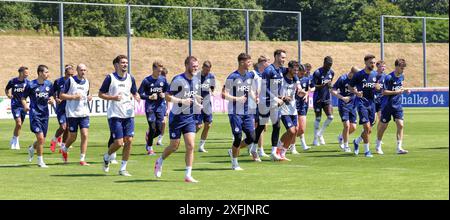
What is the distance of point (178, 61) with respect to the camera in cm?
7156

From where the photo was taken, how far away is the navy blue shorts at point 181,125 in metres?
15.8

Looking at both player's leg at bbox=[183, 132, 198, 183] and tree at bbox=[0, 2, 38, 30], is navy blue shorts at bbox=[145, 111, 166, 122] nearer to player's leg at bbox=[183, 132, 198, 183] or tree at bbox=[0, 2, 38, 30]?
player's leg at bbox=[183, 132, 198, 183]

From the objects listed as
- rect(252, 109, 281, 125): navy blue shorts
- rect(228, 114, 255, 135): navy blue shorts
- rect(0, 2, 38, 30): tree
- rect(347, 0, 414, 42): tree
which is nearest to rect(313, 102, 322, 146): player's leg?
rect(252, 109, 281, 125): navy blue shorts

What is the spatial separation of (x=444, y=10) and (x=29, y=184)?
89.2 metres

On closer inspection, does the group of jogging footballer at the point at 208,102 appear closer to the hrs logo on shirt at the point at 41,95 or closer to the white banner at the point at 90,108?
the hrs logo on shirt at the point at 41,95

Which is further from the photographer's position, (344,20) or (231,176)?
(344,20)

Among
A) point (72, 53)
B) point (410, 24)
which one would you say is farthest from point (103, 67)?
point (410, 24)

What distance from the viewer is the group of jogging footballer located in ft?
52.5

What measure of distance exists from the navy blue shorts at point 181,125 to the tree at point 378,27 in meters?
63.7

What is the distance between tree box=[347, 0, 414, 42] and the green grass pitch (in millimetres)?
55918

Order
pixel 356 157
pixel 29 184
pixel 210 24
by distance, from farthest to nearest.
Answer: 1. pixel 210 24
2. pixel 356 157
3. pixel 29 184

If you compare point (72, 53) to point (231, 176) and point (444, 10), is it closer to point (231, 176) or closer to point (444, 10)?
point (444, 10)

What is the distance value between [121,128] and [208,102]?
6219 millimetres

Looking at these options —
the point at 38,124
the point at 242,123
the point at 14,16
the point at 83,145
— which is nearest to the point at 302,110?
the point at 242,123
